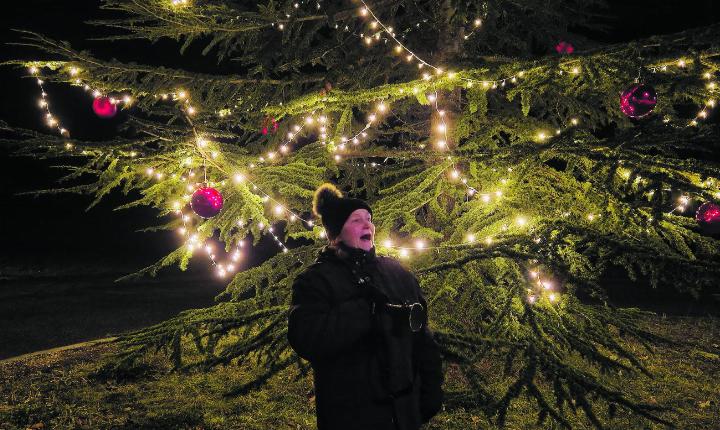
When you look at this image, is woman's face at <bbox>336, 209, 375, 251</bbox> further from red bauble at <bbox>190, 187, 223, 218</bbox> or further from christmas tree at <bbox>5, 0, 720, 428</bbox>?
red bauble at <bbox>190, 187, 223, 218</bbox>

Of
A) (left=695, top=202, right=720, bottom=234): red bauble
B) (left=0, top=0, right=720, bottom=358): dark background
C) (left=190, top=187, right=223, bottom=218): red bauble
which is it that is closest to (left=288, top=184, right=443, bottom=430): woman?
(left=190, top=187, right=223, bottom=218): red bauble

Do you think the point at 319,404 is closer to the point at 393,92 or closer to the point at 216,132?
the point at 393,92

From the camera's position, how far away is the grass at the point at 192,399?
4539 millimetres

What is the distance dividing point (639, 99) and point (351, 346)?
103 inches

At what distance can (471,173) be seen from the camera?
14.8ft

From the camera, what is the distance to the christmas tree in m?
3.10

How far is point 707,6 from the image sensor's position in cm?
1153

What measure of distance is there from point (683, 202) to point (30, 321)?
Result: 1025 cm

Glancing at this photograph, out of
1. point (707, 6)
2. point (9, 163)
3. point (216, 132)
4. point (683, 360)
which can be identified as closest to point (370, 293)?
point (216, 132)

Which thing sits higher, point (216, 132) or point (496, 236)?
point (216, 132)

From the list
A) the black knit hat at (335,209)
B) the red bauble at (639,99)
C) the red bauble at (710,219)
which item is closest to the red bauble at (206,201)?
the black knit hat at (335,209)

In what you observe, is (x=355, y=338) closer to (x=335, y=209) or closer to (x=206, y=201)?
(x=335, y=209)

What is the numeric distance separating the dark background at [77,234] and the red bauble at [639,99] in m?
3.32

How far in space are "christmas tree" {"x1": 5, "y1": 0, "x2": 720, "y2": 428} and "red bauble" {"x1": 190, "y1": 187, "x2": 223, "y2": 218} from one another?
2cm
